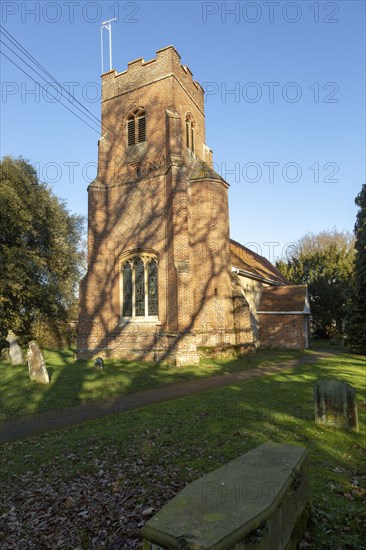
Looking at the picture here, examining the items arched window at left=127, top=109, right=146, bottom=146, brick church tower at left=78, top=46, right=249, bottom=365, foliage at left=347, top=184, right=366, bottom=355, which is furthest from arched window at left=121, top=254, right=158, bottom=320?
foliage at left=347, top=184, right=366, bottom=355

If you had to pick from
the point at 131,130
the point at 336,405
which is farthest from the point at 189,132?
the point at 336,405

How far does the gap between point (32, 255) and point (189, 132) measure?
13.3m

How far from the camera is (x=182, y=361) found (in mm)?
15336

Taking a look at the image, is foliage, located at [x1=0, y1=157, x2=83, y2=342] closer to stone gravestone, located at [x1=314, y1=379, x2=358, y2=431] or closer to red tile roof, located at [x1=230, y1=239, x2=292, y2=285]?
red tile roof, located at [x1=230, y1=239, x2=292, y2=285]

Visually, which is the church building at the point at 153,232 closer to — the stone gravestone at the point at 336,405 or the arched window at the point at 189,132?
the arched window at the point at 189,132

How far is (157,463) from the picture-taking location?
5312 millimetres

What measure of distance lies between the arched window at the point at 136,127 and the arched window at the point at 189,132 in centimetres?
259

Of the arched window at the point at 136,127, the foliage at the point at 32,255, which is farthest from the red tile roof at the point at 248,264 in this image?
the foliage at the point at 32,255

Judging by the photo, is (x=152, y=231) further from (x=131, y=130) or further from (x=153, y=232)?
(x=131, y=130)

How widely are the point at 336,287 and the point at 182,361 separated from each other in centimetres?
2369

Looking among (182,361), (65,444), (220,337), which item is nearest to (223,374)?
(182,361)

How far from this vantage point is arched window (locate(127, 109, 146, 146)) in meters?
19.5

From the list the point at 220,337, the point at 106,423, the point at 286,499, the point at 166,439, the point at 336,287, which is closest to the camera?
the point at 286,499

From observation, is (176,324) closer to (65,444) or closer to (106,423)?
(106,423)
